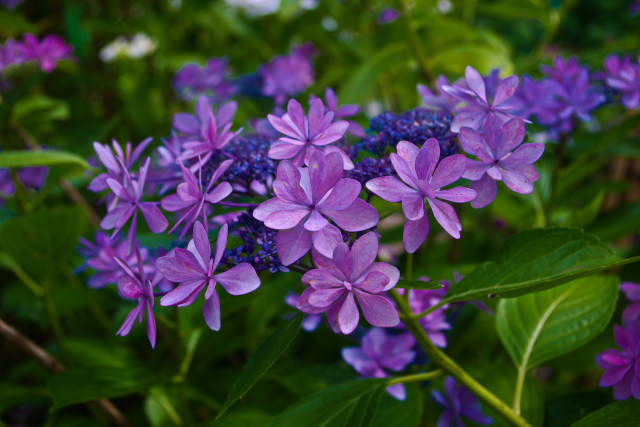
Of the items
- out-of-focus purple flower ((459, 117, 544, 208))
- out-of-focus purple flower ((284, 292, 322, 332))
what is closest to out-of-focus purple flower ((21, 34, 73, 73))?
out-of-focus purple flower ((284, 292, 322, 332))

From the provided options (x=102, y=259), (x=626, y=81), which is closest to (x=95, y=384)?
(x=102, y=259)

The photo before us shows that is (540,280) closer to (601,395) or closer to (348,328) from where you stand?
(348,328)

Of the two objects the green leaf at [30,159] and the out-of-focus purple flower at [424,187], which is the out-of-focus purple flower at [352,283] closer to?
the out-of-focus purple flower at [424,187]

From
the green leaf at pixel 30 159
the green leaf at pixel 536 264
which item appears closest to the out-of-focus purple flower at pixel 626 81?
the green leaf at pixel 536 264

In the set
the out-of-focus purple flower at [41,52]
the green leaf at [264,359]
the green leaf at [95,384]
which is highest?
the out-of-focus purple flower at [41,52]

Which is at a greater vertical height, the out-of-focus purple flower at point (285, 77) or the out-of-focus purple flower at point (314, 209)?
the out-of-focus purple flower at point (314, 209)

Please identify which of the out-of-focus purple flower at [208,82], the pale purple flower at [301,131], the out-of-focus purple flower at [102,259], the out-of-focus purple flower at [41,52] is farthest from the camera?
the out-of-focus purple flower at [208,82]

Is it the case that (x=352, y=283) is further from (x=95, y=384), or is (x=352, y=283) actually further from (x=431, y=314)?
(x=95, y=384)
